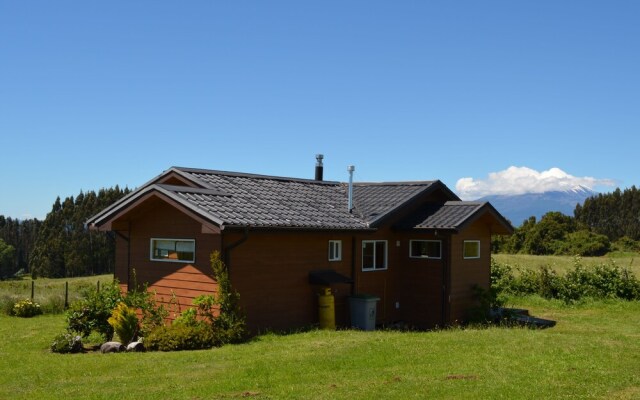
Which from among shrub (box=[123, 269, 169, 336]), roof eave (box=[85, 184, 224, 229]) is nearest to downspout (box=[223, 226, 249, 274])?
roof eave (box=[85, 184, 224, 229])

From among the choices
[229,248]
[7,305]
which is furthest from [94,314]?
[7,305]

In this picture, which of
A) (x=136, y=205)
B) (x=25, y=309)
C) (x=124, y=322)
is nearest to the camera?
(x=124, y=322)

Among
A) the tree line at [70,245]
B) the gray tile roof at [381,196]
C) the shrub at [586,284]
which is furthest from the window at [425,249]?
the tree line at [70,245]

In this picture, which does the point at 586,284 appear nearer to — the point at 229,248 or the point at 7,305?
the point at 229,248

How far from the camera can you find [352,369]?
465 inches

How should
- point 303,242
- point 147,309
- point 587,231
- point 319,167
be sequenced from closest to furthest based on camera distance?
point 147,309 → point 303,242 → point 319,167 → point 587,231

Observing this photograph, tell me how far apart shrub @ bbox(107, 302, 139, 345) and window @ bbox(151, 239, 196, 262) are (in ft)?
6.59

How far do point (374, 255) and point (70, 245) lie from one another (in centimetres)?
5410

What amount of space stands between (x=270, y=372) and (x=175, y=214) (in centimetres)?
737

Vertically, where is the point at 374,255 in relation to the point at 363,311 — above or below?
above

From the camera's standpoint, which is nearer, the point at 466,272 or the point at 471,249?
the point at 466,272

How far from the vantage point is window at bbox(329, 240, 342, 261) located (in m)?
19.5

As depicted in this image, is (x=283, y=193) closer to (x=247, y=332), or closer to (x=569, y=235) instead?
(x=247, y=332)

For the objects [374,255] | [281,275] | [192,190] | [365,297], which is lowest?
[365,297]
